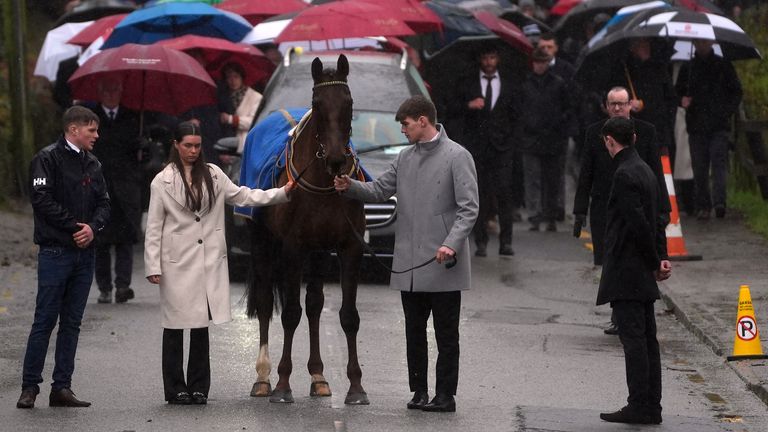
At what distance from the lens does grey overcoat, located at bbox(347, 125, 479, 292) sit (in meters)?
10.2

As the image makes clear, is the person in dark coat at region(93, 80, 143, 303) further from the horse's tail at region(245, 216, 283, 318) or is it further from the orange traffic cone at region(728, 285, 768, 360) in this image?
the orange traffic cone at region(728, 285, 768, 360)

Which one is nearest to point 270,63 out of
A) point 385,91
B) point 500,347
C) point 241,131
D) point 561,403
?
point 241,131

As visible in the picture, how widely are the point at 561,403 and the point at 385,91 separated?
7.70 meters

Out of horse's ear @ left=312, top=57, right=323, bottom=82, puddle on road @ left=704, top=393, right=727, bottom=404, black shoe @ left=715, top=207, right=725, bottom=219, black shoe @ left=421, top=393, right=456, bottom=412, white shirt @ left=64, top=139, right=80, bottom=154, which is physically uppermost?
horse's ear @ left=312, top=57, right=323, bottom=82

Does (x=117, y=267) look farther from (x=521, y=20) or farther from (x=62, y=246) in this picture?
(x=521, y=20)

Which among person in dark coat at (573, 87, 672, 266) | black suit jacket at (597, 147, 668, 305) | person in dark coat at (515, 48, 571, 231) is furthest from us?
person in dark coat at (515, 48, 571, 231)

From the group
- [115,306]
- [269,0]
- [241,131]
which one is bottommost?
[115,306]

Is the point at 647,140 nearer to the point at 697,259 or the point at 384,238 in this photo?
the point at 384,238

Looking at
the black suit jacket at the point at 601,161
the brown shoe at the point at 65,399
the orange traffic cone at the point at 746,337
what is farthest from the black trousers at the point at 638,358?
the brown shoe at the point at 65,399

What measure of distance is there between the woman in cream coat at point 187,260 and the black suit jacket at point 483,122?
9065mm

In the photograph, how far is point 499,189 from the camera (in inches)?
753

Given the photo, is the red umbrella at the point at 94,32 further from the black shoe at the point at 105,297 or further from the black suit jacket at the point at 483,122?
the black shoe at the point at 105,297

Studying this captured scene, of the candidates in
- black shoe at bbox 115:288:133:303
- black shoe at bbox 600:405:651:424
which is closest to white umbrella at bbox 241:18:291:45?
black shoe at bbox 115:288:133:303

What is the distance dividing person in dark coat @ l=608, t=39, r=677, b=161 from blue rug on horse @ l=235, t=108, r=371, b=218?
19.1 ft
